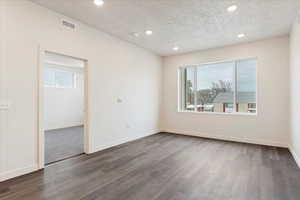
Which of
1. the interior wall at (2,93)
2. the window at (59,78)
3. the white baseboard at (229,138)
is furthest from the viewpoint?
the window at (59,78)

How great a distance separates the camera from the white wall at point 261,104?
4.30m

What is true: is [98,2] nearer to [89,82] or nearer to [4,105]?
[89,82]

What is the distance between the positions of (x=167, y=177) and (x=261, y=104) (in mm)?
3550

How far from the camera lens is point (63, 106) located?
24.1 ft

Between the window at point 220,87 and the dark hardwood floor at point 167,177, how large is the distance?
1.58 meters

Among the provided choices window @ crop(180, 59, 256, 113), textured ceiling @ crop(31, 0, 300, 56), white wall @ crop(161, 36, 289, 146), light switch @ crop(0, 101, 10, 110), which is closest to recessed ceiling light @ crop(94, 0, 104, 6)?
textured ceiling @ crop(31, 0, 300, 56)

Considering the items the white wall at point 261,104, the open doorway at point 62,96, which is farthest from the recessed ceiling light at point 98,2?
the white wall at point 261,104

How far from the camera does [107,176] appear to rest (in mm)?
2734

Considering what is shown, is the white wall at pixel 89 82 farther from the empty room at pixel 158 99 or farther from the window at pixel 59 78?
the window at pixel 59 78

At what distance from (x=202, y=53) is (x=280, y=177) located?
406 cm

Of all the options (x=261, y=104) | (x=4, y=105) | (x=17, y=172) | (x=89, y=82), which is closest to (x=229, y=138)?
(x=261, y=104)

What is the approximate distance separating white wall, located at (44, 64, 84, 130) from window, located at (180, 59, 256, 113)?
16.3 ft

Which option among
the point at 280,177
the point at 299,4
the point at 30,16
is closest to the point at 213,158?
the point at 280,177

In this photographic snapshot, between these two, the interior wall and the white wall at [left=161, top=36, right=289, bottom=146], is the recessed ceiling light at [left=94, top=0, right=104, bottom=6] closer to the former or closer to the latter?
the interior wall
